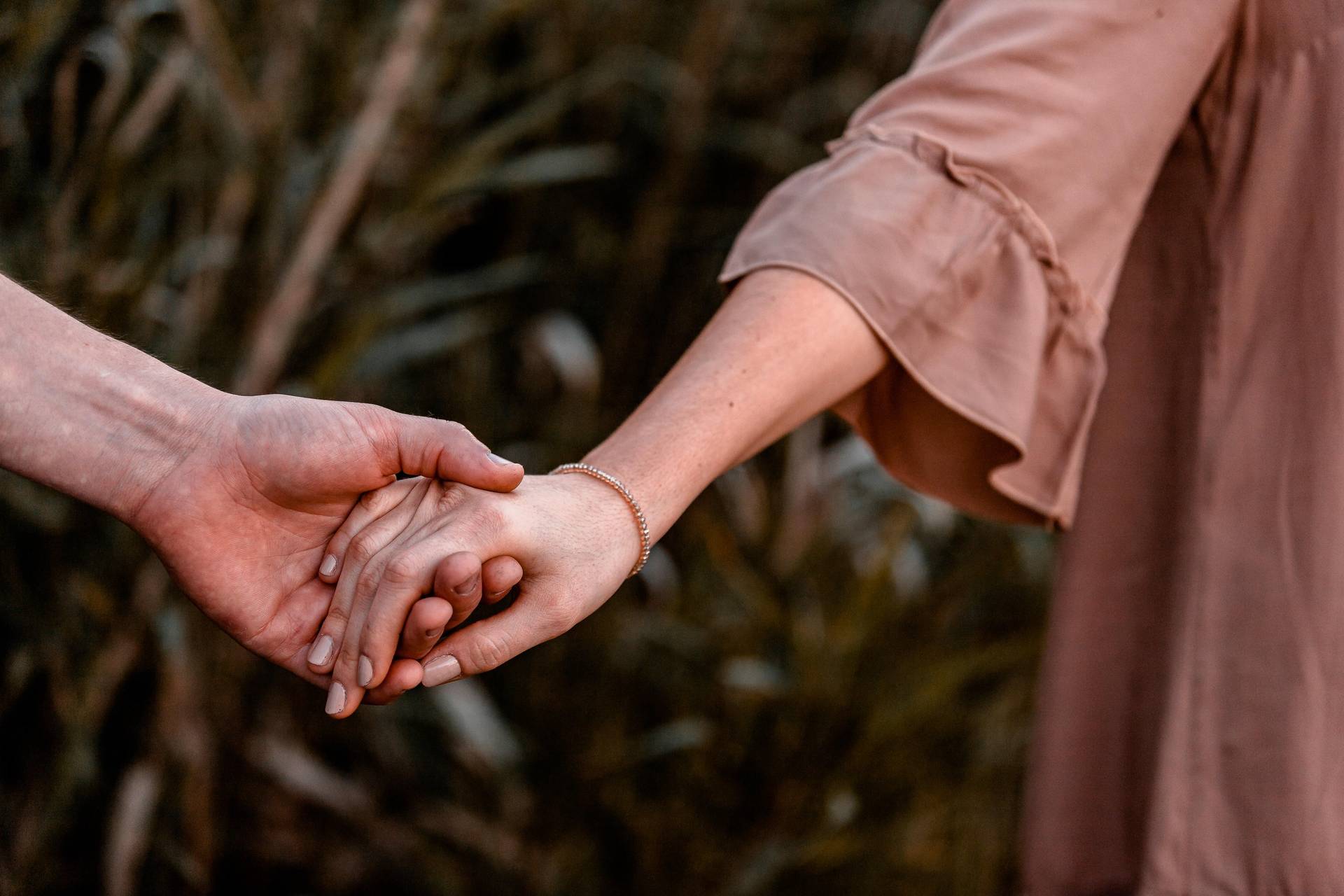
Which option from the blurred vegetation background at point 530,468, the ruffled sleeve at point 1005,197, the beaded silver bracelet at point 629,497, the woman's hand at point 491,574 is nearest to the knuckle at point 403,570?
the woman's hand at point 491,574

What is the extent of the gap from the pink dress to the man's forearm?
0.39 meters

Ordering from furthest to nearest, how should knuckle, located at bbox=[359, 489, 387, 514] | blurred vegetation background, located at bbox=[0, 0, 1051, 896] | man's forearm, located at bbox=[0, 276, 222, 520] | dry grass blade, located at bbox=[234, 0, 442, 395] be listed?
dry grass blade, located at bbox=[234, 0, 442, 395]
blurred vegetation background, located at bbox=[0, 0, 1051, 896]
knuckle, located at bbox=[359, 489, 387, 514]
man's forearm, located at bbox=[0, 276, 222, 520]

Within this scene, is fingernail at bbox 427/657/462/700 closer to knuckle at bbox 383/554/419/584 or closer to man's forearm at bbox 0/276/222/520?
knuckle at bbox 383/554/419/584

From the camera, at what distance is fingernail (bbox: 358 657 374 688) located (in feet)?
2.45

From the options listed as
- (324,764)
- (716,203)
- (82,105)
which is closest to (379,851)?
(324,764)

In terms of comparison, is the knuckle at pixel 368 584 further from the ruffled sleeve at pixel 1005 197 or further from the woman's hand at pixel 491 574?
the ruffled sleeve at pixel 1005 197

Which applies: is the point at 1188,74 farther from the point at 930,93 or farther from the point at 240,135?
the point at 240,135

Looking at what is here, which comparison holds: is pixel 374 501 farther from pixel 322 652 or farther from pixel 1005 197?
pixel 1005 197

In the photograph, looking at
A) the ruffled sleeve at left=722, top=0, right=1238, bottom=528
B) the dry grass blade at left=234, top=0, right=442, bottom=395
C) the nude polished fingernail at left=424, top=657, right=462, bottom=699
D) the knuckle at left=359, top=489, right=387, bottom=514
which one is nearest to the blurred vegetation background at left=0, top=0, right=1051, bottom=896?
the dry grass blade at left=234, top=0, right=442, bottom=395

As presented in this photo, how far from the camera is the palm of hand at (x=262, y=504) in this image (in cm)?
76

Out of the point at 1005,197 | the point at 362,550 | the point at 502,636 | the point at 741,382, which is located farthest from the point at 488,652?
the point at 1005,197

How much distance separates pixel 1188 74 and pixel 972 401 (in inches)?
9.8

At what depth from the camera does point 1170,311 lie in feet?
2.77

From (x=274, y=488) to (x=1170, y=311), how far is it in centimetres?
64
